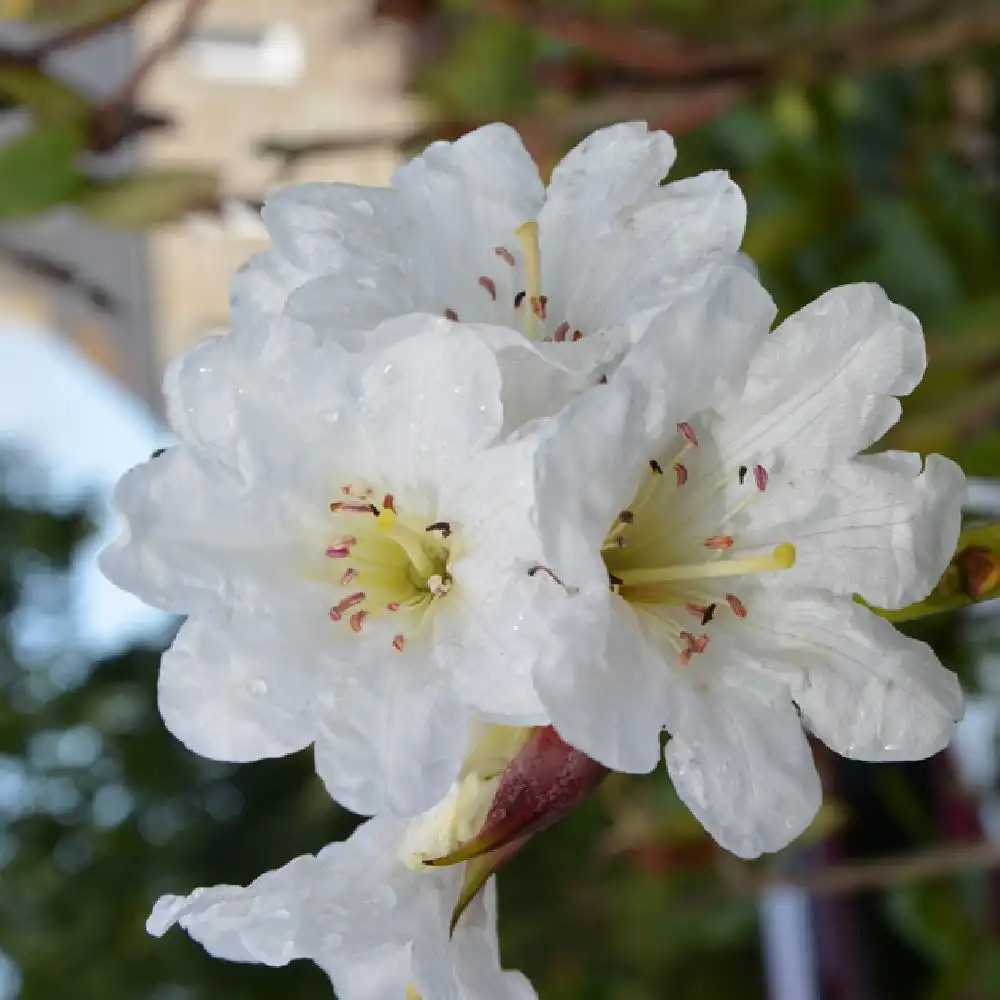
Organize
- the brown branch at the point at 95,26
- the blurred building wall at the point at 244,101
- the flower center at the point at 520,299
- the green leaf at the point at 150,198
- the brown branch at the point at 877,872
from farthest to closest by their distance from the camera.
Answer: the blurred building wall at the point at 244,101 → the brown branch at the point at 877,872 → the green leaf at the point at 150,198 → the brown branch at the point at 95,26 → the flower center at the point at 520,299

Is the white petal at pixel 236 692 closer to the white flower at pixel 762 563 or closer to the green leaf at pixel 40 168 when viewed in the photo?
the white flower at pixel 762 563

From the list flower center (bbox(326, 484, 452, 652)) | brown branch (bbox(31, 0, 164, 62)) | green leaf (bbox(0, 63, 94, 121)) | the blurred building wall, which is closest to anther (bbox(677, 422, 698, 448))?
A: flower center (bbox(326, 484, 452, 652))

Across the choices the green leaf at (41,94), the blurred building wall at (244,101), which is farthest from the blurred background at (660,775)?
the blurred building wall at (244,101)

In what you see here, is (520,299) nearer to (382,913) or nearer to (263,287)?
(263,287)

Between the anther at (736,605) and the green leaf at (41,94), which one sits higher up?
the anther at (736,605)

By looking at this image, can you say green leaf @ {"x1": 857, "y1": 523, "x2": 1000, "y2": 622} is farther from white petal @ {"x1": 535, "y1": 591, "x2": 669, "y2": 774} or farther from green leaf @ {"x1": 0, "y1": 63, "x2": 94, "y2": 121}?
green leaf @ {"x1": 0, "y1": 63, "x2": 94, "y2": 121}

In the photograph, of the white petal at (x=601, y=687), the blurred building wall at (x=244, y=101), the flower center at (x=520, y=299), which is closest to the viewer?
the white petal at (x=601, y=687)
